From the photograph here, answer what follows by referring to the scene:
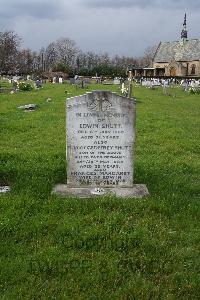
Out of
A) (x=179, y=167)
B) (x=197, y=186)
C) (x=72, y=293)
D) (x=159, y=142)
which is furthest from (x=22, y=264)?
(x=159, y=142)

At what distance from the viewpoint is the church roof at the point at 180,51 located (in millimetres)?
89562

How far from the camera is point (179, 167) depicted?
32.0ft

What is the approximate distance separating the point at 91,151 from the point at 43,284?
11.1 feet

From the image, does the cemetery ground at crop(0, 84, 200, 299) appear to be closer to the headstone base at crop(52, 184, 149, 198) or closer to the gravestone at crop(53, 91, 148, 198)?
the headstone base at crop(52, 184, 149, 198)

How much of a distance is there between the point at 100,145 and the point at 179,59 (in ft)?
282

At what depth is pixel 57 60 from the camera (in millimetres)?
125812

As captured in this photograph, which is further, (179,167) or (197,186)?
(179,167)

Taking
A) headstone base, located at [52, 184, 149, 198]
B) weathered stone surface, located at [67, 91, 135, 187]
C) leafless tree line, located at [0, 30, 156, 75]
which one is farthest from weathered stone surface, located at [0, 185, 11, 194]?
leafless tree line, located at [0, 30, 156, 75]

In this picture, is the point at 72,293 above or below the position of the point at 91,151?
below

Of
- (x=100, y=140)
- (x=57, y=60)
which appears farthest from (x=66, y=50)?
(x=100, y=140)

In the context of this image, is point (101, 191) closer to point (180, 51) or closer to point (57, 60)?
point (180, 51)

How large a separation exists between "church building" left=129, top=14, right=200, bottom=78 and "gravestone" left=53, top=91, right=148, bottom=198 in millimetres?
82625

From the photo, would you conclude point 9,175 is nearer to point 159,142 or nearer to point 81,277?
point 81,277

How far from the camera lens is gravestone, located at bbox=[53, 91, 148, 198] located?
24.9ft
